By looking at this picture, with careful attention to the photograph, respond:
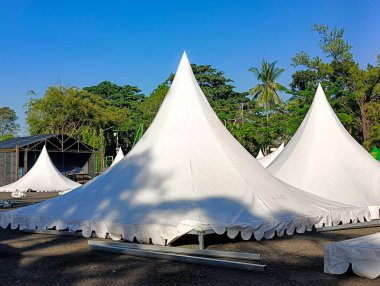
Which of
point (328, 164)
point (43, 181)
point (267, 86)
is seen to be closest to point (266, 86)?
point (267, 86)

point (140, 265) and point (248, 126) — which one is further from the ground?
point (248, 126)

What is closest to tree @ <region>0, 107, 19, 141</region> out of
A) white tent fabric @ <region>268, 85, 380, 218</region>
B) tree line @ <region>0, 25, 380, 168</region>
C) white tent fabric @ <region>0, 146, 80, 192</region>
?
tree line @ <region>0, 25, 380, 168</region>

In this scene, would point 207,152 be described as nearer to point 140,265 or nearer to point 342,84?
point 140,265

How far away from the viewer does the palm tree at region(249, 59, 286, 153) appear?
5491 cm

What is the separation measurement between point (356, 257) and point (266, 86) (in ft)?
168

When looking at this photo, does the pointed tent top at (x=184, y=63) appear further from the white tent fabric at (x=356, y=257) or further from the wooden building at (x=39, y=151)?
the wooden building at (x=39, y=151)

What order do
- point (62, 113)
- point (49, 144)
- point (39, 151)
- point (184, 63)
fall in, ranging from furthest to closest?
point (62, 113)
point (39, 151)
point (49, 144)
point (184, 63)

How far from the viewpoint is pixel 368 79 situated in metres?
36.9

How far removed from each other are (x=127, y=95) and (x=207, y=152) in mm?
59462

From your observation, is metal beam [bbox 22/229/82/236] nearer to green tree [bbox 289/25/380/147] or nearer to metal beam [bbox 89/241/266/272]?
metal beam [bbox 89/241/266/272]

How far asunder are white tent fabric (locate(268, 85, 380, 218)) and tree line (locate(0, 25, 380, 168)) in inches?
866

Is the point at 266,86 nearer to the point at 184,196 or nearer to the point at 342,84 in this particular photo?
the point at 342,84

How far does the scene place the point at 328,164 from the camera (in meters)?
13.4

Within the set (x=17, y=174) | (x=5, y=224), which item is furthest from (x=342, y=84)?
(x=5, y=224)
